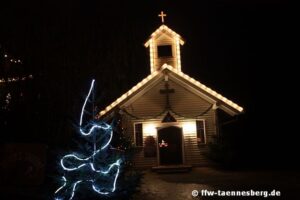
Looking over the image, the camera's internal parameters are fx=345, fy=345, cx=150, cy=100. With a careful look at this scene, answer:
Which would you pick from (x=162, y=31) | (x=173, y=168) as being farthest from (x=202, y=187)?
(x=162, y=31)

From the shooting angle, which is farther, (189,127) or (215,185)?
(189,127)

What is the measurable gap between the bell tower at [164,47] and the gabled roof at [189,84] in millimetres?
1234

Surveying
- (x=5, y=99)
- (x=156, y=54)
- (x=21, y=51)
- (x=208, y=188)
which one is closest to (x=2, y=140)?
(x=5, y=99)

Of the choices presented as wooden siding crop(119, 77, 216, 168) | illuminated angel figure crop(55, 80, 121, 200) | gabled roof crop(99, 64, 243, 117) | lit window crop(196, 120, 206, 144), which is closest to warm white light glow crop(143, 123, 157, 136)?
wooden siding crop(119, 77, 216, 168)

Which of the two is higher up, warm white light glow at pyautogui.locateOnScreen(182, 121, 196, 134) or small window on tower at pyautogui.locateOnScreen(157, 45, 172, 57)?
small window on tower at pyautogui.locateOnScreen(157, 45, 172, 57)

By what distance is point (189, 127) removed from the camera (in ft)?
58.2

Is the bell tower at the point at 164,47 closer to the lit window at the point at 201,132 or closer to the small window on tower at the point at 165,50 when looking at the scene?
the small window on tower at the point at 165,50

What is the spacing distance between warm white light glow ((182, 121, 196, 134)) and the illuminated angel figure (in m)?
9.65

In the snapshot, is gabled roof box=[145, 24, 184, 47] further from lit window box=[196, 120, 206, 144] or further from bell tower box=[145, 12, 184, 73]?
lit window box=[196, 120, 206, 144]

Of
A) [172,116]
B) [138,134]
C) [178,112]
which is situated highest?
[178,112]

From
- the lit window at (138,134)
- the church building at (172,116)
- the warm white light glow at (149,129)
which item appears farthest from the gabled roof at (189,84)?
the warm white light glow at (149,129)

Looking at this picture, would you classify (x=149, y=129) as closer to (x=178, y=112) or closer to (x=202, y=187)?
(x=178, y=112)

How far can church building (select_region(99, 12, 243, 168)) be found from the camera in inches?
690

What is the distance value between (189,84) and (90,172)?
402 inches
